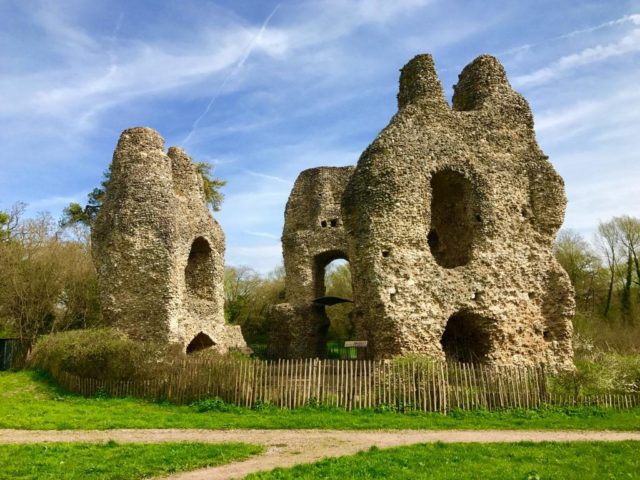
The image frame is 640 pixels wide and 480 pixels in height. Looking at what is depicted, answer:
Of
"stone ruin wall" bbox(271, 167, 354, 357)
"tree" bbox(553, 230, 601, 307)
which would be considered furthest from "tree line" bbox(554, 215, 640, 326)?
"stone ruin wall" bbox(271, 167, 354, 357)

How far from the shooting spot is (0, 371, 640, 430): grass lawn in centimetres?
1046

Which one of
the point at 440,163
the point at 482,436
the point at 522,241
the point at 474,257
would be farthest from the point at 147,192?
the point at 482,436

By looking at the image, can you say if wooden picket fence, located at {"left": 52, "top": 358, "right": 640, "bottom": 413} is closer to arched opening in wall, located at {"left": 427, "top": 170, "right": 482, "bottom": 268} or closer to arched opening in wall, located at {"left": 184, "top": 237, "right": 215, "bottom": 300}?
arched opening in wall, located at {"left": 427, "top": 170, "right": 482, "bottom": 268}

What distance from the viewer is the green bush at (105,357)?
13.9m

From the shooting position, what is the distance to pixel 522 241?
53.1 ft

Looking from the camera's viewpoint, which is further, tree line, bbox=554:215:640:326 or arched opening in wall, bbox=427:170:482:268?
tree line, bbox=554:215:640:326

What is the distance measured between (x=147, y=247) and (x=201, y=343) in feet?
17.5

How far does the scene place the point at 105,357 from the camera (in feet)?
47.0

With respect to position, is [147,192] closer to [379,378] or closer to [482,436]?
[379,378]

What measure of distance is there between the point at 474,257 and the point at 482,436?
6.53 metres

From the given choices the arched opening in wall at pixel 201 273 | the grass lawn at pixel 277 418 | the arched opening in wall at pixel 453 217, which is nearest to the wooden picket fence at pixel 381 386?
the grass lawn at pixel 277 418

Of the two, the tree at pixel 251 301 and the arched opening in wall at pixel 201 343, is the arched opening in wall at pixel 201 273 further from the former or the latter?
the tree at pixel 251 301

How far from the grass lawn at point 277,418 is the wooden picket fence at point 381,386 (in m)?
0.36

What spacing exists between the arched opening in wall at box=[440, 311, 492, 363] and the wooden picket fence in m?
2.39
